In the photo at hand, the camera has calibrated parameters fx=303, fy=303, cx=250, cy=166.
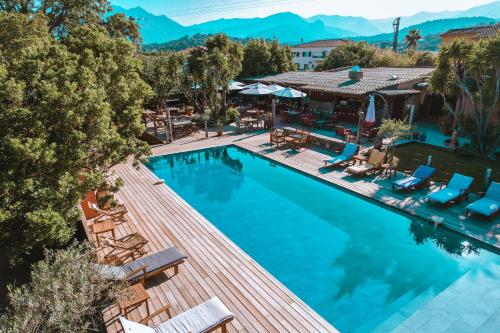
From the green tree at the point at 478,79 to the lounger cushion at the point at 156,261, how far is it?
14504 millimetres

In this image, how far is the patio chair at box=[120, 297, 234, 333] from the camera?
5004mm

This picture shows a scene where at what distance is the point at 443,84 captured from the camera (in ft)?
49.4

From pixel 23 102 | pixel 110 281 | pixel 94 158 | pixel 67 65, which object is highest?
pixel 67 65

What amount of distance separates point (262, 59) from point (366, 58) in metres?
15.2

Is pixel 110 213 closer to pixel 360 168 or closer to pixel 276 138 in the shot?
pixel 360 168

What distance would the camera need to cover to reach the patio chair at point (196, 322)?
16.4 ft

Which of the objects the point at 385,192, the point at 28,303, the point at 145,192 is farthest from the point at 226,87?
the point at 28,303

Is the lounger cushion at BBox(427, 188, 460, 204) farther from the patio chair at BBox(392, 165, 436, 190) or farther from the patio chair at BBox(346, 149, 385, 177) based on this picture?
the patio chair at BBox(346, 149, 385, 177)

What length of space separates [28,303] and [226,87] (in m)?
20.1

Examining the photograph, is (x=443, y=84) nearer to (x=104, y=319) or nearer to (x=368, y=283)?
(x=368, y=283)

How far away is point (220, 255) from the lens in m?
7.83

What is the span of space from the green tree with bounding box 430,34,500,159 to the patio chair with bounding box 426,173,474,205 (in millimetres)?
5329

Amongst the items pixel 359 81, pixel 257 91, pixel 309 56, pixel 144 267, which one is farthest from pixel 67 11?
pixel 309 56

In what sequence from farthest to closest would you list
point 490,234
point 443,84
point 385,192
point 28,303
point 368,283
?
point 443,84 → point 385,192 → point 490,234 → point 368,283 → point 28,303
